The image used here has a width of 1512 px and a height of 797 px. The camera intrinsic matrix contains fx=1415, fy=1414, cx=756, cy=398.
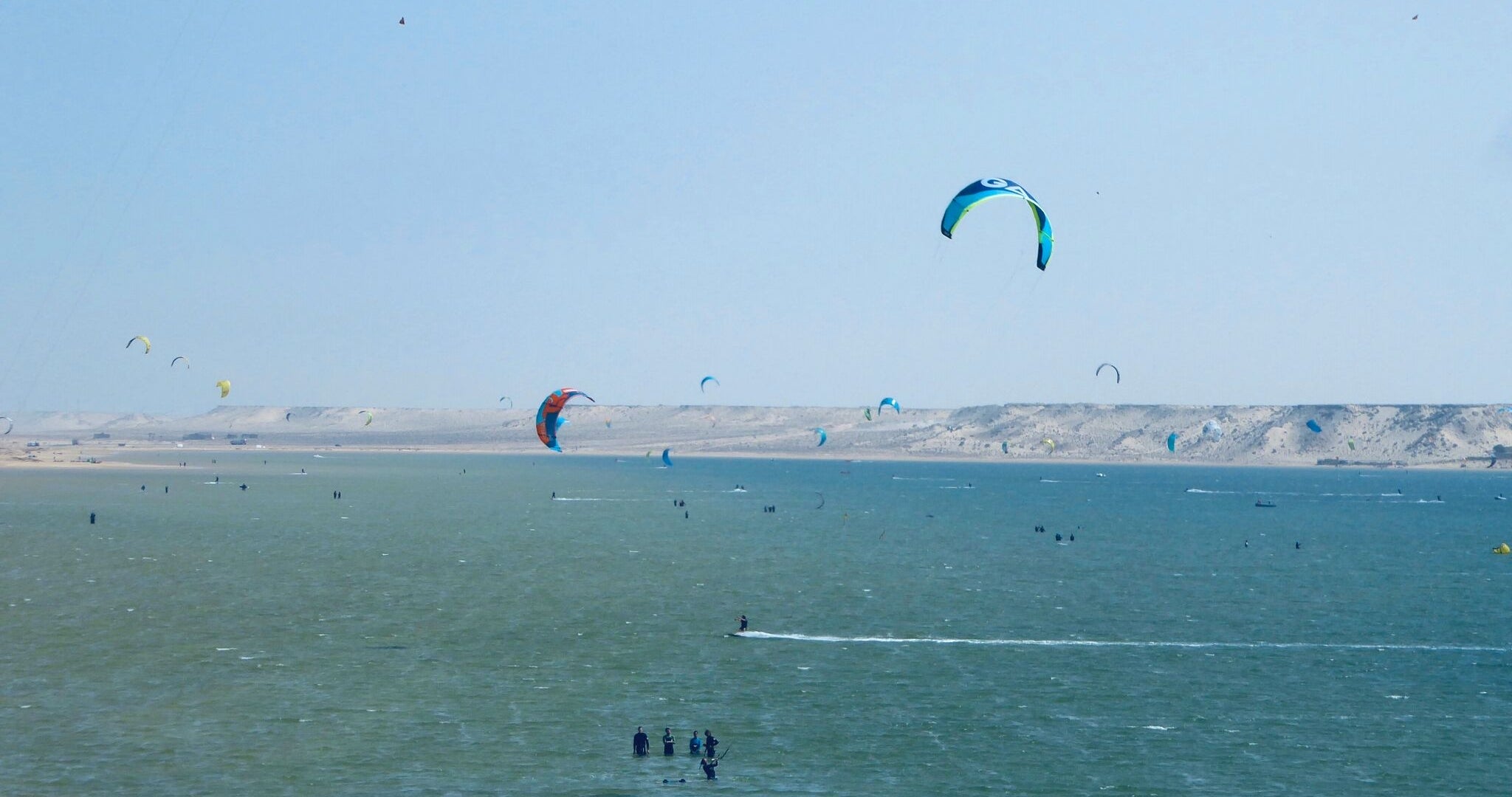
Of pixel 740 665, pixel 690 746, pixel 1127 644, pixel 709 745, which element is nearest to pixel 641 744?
pixel 690 746

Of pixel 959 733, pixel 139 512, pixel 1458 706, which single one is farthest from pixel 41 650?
pixel 139 512

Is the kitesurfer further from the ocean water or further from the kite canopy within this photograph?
the kite canopy

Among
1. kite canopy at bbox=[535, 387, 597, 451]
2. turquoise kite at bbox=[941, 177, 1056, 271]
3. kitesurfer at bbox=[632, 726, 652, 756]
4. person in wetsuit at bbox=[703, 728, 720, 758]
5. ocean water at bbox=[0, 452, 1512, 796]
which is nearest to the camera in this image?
ocean water at bbox=[0, 452, 1512, 796]

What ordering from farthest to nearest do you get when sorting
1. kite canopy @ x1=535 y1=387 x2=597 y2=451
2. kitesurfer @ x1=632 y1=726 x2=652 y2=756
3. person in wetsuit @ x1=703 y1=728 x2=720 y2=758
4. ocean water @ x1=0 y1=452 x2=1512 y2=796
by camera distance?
1. kite canopy @ x1=535 y1=387 x2=597 y2=451
2. kitesurfer @ x1=632 y1=726 x2=652 y2=756
3. person in wetsuit @ x1=703 y1=728 x2=720 y2=758
4. ocean water @ x1=0 y1=452 x2=1512 y2=796

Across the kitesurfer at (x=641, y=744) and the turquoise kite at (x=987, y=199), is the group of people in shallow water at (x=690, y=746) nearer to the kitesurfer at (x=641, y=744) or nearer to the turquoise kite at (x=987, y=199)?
the kitesurfer at (x=641, y=744)

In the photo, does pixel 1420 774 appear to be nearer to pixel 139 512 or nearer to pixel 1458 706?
pixel 1458 706

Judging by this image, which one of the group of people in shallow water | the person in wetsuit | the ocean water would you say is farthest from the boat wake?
the person in wetsuit
